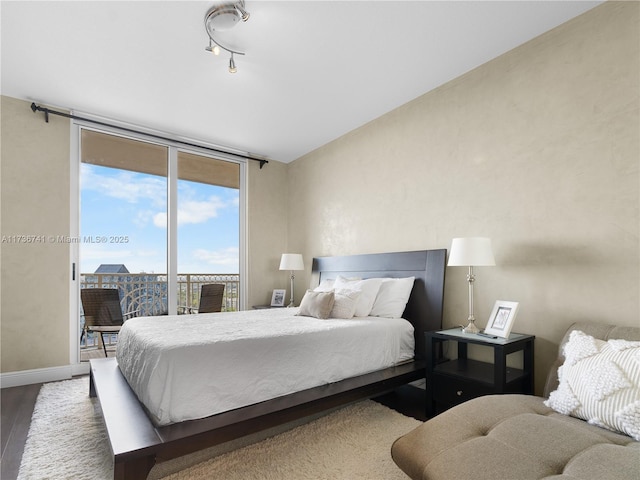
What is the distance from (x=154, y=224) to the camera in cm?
427

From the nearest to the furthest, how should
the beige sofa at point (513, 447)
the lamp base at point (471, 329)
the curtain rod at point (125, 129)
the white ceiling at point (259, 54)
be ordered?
the beige sofa at point (513, 447)
the white ceiling at point (259, 54)
the lamp base at point (471, 329)
the curtain rod at point (125, 129)

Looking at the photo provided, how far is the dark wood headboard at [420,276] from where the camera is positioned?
302 cm

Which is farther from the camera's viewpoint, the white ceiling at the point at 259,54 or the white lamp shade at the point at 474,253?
the white lamp shade at the point at 474,253

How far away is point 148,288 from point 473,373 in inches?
143

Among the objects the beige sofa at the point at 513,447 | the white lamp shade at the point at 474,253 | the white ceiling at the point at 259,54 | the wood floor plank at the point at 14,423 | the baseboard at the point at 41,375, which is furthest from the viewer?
the baseboard at the point at 41,375

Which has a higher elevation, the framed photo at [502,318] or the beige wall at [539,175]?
the beige wall at [539,175]

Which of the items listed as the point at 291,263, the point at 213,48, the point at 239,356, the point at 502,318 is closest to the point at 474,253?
the point at 502,318

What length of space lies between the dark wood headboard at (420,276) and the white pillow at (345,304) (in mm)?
523

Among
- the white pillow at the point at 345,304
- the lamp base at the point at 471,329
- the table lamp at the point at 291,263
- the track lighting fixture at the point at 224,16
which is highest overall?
the track lighting fixture at the point at 224,16

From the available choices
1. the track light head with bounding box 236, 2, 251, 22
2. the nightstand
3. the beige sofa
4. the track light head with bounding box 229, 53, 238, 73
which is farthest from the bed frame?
the track light head with bounding box 236, 2, 251, 22

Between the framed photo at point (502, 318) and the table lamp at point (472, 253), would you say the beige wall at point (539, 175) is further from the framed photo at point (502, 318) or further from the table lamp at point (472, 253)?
the table lamp at point (472, 253)

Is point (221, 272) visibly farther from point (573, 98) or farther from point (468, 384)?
point (573, 98)

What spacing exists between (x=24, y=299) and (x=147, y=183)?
5.69ft

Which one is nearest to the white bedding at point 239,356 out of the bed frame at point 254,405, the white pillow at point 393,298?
the bed frame at point 254,405
